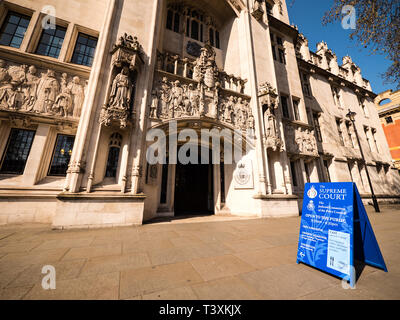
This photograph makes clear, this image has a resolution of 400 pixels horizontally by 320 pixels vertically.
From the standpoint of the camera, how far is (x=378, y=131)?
1977 cm

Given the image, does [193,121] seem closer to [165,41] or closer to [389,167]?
[165,41]

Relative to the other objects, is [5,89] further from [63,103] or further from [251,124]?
[251,124]

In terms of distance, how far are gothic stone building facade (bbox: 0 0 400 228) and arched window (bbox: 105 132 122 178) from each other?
0.14ft

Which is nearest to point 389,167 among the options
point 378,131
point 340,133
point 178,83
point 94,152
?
point 378,131

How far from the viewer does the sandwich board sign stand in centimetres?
220

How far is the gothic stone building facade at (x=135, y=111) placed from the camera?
601cm

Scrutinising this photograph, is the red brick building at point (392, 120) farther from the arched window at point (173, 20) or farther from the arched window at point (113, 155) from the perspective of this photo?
the arched window at point (113, 155)

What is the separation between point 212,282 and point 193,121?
23.3 ft

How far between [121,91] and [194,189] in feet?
23.0

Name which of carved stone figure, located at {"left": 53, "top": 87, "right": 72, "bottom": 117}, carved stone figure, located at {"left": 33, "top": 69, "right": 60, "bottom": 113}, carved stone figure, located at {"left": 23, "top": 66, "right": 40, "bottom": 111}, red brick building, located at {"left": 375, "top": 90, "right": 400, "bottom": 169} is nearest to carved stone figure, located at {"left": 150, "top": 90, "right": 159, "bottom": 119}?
carved stone figure, located at {"left": 53, "top": 87, "right": 72, "bottom": 117}

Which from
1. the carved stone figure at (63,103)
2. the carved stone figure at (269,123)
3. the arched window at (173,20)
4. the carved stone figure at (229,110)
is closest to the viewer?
the carved stone figure at (63,103)

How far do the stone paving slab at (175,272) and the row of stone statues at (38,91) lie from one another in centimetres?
545

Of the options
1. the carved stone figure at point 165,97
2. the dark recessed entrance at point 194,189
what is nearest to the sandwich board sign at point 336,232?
the carved stone figure at point 165,97

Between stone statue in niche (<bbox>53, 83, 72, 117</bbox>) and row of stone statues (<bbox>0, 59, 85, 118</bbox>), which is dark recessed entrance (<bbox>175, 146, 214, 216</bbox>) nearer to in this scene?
stone statue in niche (<bbox>53, 83, 72, 117</bbox>)
